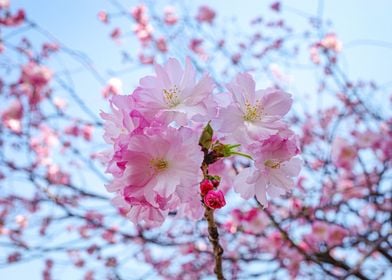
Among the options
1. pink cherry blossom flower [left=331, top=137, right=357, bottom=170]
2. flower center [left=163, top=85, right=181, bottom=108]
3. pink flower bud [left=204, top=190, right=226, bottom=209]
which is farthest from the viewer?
pink cherry blossom flower [left=331, top=137, right=357, bottom=170]

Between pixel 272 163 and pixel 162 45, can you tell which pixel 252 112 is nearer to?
pixel 272 163

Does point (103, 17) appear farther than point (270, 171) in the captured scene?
Yes

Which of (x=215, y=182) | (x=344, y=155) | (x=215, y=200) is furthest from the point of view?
(x=344, y=155)

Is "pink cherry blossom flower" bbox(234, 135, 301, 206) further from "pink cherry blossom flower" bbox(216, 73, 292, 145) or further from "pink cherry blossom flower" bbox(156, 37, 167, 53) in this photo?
"pink cherry blossom flower" bbox(156, 37, 167, 53)

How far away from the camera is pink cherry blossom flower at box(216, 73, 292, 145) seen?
43.9 inches

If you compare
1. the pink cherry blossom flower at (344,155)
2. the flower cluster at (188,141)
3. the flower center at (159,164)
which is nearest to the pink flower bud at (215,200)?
the flower cluster at (188,141)

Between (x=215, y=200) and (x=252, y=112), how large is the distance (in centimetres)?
28

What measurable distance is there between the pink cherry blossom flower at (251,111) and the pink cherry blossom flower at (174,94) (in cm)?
7

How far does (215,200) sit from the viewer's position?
3.37ft

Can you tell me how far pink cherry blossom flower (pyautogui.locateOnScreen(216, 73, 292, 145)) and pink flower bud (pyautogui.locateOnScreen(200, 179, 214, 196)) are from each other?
0.14 meters

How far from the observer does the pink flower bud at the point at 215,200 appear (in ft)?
3.37

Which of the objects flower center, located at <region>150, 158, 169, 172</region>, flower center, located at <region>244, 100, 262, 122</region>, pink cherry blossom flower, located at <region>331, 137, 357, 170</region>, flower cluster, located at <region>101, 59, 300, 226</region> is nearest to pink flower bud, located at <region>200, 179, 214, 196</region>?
flower cluster, located at <region>101, 59, 300, 226</region>

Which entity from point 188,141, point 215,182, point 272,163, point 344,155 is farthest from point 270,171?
point 344,155

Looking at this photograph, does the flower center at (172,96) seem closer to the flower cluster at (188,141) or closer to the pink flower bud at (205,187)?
the flower cluster at (188,141)
